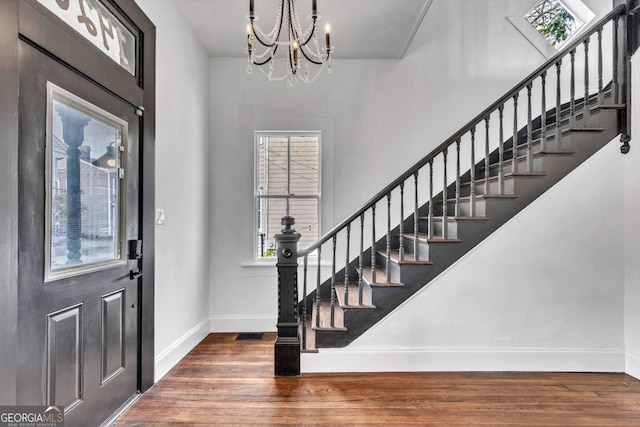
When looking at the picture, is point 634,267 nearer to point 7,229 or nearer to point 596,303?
point 596,303

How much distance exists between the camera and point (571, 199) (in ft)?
9.14

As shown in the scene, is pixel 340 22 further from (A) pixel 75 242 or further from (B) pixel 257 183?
(A) pixel 75 242

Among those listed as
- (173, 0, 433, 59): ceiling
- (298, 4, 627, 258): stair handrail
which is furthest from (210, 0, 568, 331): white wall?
(298, 4, 627, 258): stair handrail

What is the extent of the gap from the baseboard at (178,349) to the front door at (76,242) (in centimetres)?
28

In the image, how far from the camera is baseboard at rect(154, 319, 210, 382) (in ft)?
8.64

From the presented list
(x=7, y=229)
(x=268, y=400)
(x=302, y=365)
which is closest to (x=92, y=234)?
(x=7, y=229)

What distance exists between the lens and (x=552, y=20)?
150 inches

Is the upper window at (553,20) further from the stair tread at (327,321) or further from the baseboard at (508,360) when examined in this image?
the stair tread at (327,321)

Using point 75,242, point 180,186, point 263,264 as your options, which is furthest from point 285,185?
point 75,242

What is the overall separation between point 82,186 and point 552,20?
4824mm

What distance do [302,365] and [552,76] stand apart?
3874 millimetres

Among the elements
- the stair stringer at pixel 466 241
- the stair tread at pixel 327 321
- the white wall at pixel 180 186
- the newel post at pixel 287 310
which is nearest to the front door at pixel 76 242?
the white wall at pixel 180 186

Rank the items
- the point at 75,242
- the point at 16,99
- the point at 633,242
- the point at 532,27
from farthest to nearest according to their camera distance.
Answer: the point at 532,27 < the point at 633,242 < the point at 75,242 < the point at 16,99

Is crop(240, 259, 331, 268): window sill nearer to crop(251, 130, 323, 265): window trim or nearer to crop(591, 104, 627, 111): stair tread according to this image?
crop(251, 130, 323, 265): window trim
